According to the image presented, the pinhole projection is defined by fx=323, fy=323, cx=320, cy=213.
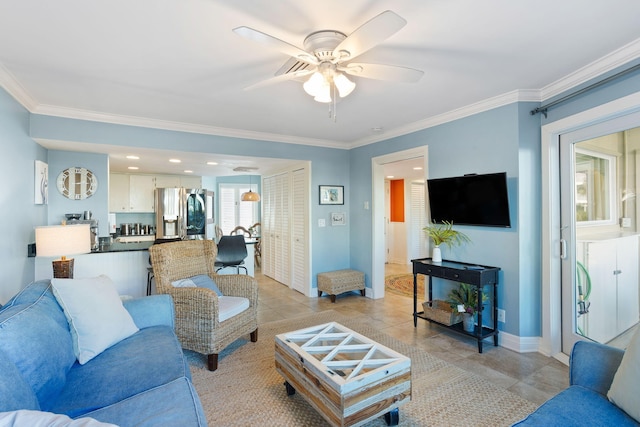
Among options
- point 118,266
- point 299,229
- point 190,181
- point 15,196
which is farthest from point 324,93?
point 190,181

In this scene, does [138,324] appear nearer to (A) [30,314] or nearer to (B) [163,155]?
(A) [30,314]

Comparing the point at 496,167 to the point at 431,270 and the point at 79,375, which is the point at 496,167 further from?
the point at 79,375

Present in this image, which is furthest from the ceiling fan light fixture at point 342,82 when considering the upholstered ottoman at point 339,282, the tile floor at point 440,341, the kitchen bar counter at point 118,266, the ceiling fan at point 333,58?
the upholstered ottoman at point 339,282

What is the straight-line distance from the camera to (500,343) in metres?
3.10

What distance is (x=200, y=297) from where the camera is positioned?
8.73 feet

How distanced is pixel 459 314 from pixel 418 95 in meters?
2.19

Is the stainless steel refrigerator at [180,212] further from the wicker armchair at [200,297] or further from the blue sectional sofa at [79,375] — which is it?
the blue sectional sofa at [79,375]

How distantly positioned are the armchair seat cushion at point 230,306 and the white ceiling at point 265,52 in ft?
6.19

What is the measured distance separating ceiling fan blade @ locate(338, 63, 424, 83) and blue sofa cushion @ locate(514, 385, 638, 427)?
1787mm

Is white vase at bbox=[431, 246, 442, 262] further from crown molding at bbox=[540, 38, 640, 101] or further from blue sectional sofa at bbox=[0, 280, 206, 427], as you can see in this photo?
blue sectional sofa at bbox=[0, 280, 206, 427]

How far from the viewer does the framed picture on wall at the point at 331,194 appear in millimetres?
4938

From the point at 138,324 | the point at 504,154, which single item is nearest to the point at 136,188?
the point at 138,324

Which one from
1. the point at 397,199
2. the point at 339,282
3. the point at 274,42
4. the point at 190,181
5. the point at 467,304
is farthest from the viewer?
the point at 397,199

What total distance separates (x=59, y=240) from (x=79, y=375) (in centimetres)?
133
